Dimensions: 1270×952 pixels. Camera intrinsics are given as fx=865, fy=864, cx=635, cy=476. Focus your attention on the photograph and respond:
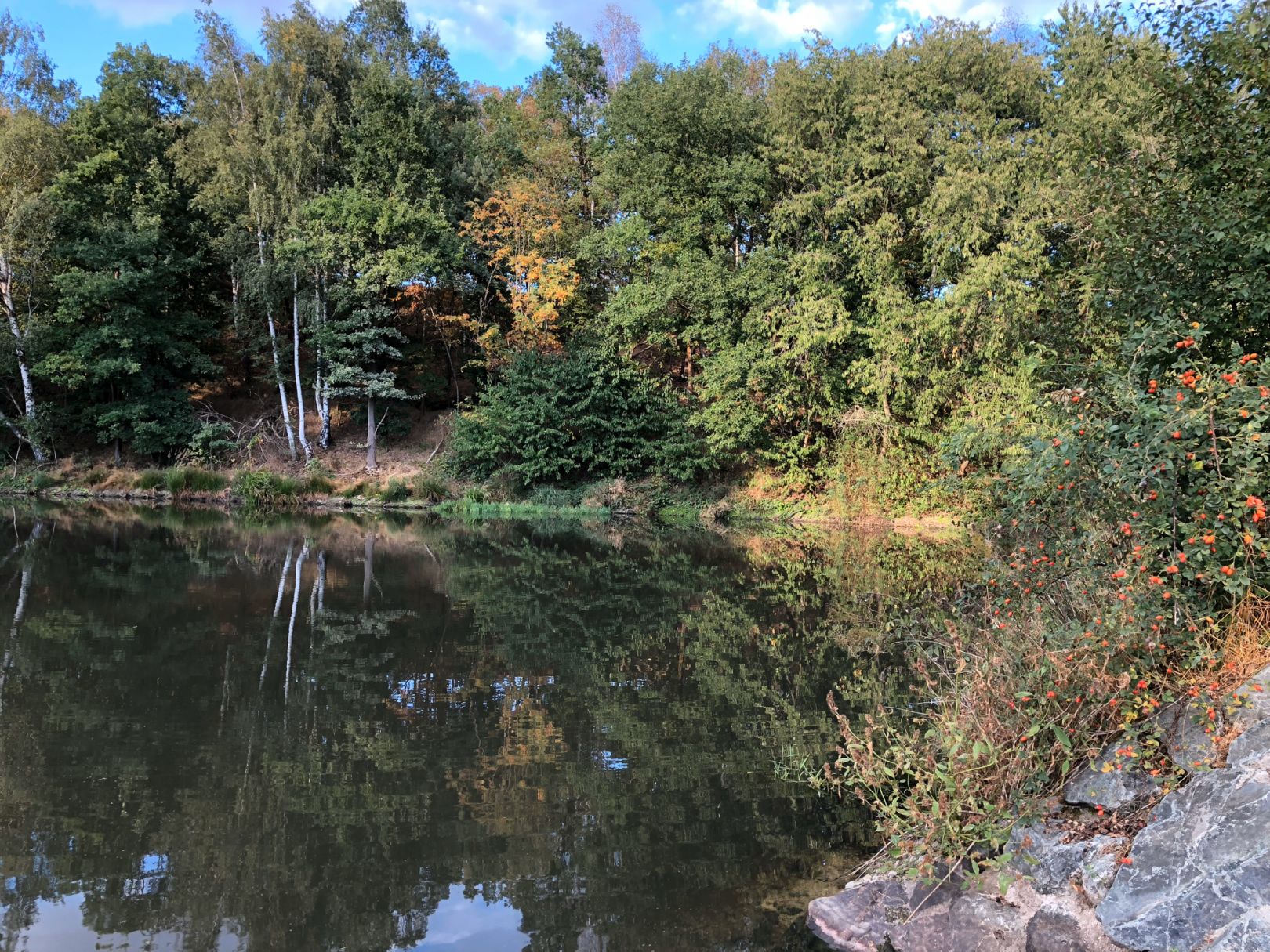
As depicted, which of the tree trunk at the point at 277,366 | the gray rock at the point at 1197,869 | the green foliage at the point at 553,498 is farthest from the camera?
the tree trunk at the point at 277,366

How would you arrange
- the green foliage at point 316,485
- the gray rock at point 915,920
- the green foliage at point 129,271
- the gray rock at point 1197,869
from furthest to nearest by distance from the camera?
the green foliage at point 129,271
the green foliage at point 316,485
the gray rock at point 915,920
the gray rock at point 1197,869

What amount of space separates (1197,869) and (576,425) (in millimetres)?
23309

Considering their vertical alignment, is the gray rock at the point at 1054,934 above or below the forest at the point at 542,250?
below

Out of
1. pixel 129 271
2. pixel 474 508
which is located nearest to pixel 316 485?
pixel 474 508

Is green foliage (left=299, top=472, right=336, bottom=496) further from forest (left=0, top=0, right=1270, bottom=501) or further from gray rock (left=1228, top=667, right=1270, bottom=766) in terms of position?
gray rock (left=1228, top=667, right=1270, bottom=766)

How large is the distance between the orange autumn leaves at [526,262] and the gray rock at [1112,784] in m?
Result: 25.0

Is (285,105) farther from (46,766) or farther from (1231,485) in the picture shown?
(1231,485)

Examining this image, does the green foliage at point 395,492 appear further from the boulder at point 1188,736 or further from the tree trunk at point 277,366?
the boulder at point 1188,736

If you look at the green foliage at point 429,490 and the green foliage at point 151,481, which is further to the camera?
the green foliage at point 151,481

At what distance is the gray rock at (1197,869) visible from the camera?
3.17 meters

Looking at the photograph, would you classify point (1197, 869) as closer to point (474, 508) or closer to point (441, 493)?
point (474, 508)

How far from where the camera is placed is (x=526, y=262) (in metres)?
28.5

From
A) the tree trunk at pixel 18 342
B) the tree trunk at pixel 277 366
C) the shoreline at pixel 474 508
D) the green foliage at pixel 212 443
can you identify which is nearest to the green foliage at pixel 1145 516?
the shoreline at pixel 474 508

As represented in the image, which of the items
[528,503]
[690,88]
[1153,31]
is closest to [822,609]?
[1153,31]
